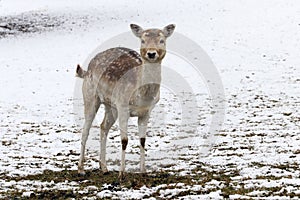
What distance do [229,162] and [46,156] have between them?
20.9 feet

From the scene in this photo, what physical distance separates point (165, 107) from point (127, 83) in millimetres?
16209

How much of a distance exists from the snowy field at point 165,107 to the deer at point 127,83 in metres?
1.31

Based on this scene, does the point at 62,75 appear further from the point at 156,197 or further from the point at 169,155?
the point at 156,197

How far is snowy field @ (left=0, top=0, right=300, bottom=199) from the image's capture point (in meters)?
10.6

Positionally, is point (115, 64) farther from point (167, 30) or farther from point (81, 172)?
point (81, 172)

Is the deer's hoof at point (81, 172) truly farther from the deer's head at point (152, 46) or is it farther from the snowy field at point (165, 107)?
the deer's head at point (152, 46)

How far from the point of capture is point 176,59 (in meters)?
40.1

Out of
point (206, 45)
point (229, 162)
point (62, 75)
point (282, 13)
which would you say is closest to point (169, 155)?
point (229, 162)

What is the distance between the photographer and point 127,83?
11.4 metres

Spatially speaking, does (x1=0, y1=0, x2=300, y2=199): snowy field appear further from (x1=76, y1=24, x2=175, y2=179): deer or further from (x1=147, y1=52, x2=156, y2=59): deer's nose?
(x1=147, y1=52, x2=156, y2=59): deer's nose

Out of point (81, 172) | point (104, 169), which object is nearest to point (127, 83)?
point (104, 169)

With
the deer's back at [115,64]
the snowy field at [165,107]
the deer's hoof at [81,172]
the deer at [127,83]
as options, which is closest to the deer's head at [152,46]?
the deer at [127,83]

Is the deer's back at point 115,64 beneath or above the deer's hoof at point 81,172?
above

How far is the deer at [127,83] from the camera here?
1091 cm
